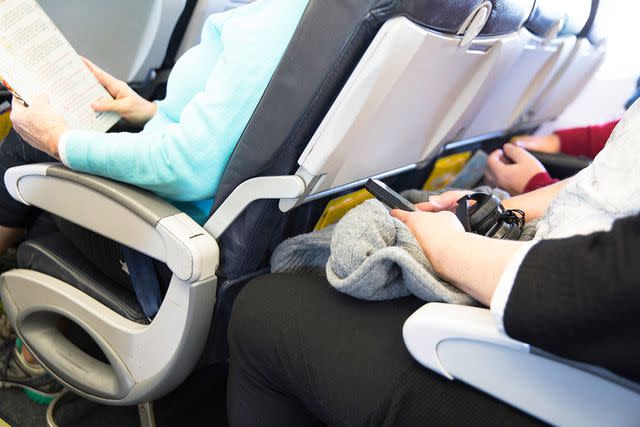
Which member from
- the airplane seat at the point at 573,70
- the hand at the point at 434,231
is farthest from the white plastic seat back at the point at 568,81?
the hand at the point at 434,231

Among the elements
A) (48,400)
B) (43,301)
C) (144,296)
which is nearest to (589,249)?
(144,296)

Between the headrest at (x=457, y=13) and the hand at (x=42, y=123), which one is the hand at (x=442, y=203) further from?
the hand at (x=42, y=123)

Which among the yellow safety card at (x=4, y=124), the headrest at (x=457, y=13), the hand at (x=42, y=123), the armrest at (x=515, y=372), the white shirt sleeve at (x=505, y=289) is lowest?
the yellow safety card at (x=4, y=124)

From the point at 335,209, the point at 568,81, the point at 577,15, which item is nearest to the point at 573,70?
the point at 568,81

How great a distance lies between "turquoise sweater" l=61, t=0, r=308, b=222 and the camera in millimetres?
778

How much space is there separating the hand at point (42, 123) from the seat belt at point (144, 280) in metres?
0.21

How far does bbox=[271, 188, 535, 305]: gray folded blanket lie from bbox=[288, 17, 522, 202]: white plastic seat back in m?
0.11

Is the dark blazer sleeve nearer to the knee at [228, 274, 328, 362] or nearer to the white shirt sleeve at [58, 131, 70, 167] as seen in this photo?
the knee at [228, 274, 328, 362]

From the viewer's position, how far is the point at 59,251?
3.47 feet

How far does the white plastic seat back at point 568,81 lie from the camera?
59.7 inches

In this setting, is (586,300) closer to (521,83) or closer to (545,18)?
(545,18)

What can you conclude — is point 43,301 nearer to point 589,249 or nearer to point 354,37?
point 354,37

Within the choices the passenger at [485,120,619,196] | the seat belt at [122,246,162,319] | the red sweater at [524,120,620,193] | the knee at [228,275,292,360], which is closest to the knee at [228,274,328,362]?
the knee at [228,275,292,360]

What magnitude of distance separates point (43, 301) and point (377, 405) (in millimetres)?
717
